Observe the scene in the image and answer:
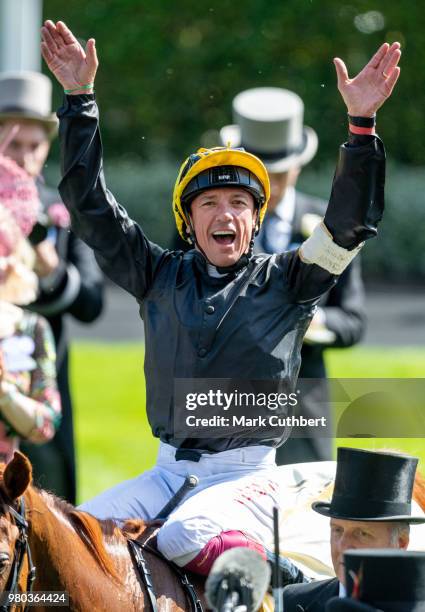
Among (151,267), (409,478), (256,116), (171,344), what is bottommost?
(409,478)

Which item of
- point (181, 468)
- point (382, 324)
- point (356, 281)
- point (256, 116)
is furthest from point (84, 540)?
point (382, 324)

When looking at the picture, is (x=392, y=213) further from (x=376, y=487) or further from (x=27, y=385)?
(x=376, y=487)

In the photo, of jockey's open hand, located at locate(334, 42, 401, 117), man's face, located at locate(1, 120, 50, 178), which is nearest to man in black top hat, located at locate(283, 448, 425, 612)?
jockey's open hand, located at locate(334, 42, 401, 117)

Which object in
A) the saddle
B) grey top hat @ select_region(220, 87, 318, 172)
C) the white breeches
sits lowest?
the saddle

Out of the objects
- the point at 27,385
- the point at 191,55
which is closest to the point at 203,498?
the point at 27,385

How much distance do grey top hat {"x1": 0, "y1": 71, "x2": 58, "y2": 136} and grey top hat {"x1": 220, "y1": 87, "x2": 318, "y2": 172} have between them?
3.68 ft

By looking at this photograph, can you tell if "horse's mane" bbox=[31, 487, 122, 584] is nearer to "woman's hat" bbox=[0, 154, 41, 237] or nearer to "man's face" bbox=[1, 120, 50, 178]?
"woman's hat" bbox=[0, 154, 41, 237]

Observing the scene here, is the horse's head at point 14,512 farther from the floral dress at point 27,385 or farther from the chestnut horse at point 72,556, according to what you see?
the floral dress at point 27,385

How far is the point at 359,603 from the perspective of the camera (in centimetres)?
345

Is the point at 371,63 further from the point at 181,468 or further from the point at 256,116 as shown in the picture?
the point at 256,116

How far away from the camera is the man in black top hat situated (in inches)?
156

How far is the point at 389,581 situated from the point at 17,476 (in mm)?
1052

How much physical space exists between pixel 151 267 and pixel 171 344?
349 mm

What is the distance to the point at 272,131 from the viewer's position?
27.3 feet
